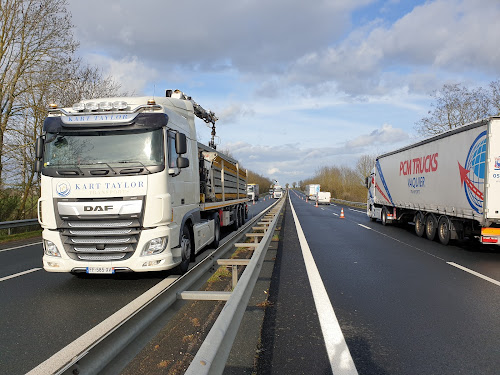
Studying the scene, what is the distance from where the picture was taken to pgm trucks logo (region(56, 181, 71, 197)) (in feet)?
19.0

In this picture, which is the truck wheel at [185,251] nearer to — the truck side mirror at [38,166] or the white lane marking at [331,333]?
the white lane marking at [331,333]

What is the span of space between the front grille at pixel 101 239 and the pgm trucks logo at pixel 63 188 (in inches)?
17.8

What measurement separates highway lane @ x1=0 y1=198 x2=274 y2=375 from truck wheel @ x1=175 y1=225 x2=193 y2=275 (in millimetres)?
439

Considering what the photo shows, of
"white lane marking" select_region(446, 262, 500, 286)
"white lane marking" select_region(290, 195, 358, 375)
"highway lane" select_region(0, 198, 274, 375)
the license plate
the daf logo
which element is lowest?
"white lane marking" select_region(446, 262, 500, 286)

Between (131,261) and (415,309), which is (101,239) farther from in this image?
(415,309)

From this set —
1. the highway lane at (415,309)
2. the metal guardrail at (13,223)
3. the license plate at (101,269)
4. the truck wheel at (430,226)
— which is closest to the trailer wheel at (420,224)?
→ the truck wheel at (430,226)

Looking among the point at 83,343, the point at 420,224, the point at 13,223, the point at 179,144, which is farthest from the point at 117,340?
the point at 420,224

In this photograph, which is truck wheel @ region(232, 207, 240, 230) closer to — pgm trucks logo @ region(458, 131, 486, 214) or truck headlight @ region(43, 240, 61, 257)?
pgm trucks logo @ region(458, 131, 486, 214)

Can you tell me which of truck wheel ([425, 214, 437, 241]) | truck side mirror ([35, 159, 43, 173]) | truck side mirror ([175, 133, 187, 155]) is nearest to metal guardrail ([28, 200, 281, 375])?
truck side mirror ([175, 133, 187, 155])

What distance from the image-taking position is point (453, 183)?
1152 cm

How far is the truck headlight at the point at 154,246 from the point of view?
5.73 meters

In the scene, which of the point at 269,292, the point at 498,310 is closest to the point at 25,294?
the point at 269,292

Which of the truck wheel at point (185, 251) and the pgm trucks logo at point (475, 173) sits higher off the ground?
the pgm trucks logo at point (475, 173)

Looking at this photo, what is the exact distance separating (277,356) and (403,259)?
22.0 ft
